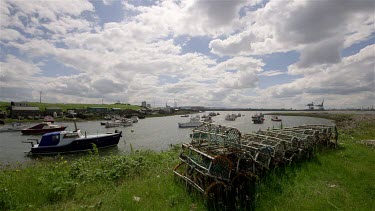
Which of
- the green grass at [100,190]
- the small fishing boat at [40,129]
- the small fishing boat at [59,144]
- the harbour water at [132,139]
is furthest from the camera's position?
the small fishing boat at [40,129]

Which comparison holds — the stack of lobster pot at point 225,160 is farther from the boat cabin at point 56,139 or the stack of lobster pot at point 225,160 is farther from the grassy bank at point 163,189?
the boat cabin at point 56,139

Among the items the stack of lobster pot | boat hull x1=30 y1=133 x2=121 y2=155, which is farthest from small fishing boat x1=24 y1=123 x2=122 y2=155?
the stack of lobster pot

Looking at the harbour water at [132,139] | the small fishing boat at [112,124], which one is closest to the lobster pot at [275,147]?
the harbour water at [132,139]

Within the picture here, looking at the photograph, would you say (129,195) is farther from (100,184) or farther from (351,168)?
(351,168)

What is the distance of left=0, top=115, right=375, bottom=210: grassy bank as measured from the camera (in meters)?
8.98

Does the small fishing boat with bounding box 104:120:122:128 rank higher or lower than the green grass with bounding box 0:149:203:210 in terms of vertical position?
lower

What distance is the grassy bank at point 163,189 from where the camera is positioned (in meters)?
8.98

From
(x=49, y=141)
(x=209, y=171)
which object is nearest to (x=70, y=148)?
(x=49, y=141)

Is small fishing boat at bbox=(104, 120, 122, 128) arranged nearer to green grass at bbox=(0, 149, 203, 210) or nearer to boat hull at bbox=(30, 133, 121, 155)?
boat hull at bbox=(30, 133, 121, 155)

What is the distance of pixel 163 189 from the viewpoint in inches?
404

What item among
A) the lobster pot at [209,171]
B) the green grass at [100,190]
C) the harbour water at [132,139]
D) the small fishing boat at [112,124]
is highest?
the lobster pot at [209,171]

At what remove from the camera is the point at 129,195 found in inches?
383

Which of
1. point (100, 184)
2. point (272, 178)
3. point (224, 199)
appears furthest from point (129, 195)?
point (272, 178)

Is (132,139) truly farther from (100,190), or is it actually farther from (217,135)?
(217,135)
